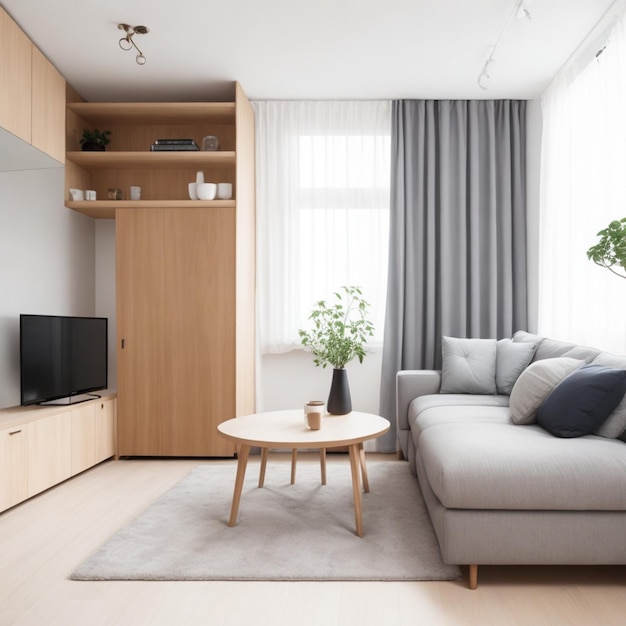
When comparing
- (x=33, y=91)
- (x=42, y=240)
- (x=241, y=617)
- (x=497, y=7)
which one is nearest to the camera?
(x=241, y=617)

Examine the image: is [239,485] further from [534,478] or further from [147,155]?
[147,155]

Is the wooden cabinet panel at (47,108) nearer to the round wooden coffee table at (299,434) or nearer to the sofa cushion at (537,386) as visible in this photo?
the round wooden coffee table at (299,434)

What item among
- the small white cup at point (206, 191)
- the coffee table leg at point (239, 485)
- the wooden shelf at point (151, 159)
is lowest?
the coffee table leg at point (239, 485)

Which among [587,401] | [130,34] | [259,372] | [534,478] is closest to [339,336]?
[259,372]

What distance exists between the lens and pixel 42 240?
3926 millimetres

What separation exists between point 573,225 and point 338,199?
1.74 metres

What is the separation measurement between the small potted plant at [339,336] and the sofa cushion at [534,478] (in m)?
1.13

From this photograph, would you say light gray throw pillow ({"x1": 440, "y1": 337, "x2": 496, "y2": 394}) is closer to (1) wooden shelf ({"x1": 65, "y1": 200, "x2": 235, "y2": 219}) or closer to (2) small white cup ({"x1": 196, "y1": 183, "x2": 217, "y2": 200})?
(1) wooden shelf ({"x1": 65, "y1": 200, "x2": 235, "y2": 219})

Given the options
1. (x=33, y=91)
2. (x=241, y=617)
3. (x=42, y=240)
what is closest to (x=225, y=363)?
(x=42, y=240)

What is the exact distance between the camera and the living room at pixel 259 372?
2025mm

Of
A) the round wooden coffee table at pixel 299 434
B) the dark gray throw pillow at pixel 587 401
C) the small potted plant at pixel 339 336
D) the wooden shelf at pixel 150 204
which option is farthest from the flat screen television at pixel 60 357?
the dark gray throw pillow at pixel 587 401

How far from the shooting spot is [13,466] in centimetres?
305

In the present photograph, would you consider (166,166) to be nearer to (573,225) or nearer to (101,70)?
(101,70)

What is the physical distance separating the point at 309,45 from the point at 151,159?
145cm
